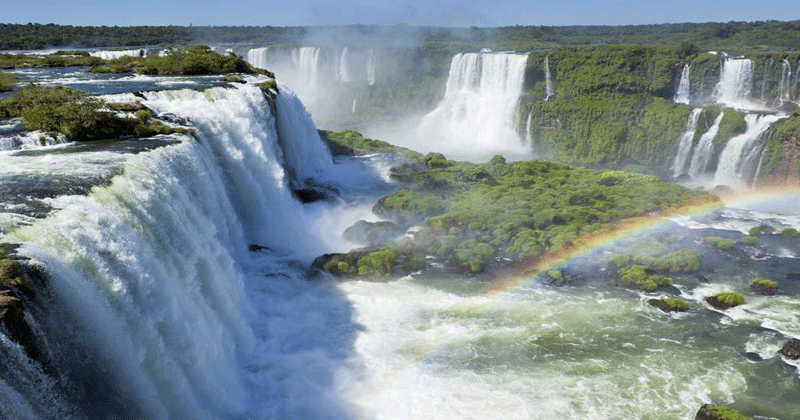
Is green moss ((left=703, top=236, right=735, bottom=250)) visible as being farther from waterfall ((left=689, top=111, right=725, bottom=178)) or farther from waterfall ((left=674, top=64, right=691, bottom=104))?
waterfall ((left=674, top=64, right=691, bottom=104))

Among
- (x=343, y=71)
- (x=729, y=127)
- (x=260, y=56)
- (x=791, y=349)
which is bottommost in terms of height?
(x=791, y=349)

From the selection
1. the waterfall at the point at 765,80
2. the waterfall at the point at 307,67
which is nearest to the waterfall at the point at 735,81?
the waterfall at the point at 765,80

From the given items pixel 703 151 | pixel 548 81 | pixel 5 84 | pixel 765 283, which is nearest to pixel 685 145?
pixel 703 151

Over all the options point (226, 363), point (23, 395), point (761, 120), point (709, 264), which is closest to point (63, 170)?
point (226, 363)

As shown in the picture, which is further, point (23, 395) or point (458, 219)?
point (458, 219)

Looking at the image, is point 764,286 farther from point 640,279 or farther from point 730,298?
point 640,279

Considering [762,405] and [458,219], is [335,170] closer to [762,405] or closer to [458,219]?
[458,219]
